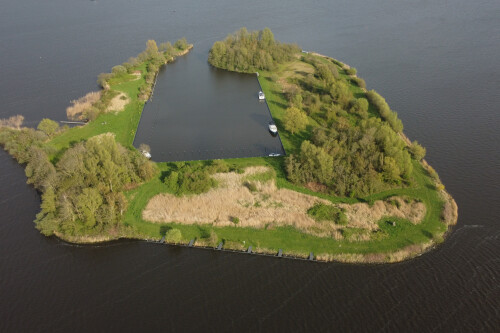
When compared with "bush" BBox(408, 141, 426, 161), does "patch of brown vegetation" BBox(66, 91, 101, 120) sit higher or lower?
higher

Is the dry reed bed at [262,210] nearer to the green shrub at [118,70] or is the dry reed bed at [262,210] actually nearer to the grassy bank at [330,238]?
the grassy bank at [330,238]

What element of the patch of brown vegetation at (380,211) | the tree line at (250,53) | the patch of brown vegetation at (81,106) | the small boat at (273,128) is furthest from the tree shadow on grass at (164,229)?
the tree line at (250,53)

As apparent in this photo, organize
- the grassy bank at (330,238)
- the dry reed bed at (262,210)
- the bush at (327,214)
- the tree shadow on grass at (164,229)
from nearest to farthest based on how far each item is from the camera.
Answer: the grassy bank at (330,238)
the tree shadow on grass at (164,229)
the bush at (327,214)
the dry reed bed at (262,210)

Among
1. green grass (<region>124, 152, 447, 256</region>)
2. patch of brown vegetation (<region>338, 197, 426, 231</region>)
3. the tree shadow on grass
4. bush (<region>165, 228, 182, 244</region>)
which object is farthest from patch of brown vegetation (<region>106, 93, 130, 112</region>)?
patch of brown vegetation (<region>338, 197, 426, 231</region>)

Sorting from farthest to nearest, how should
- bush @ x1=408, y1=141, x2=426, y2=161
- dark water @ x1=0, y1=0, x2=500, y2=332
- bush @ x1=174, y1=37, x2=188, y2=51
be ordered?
bush @ x1=174, y1=37, x2=188, y2=51 < bush @ x1=408, y1=141, x2=426, y2=161 < dark water @ x1=0, y1=0, x2=500, y2=332

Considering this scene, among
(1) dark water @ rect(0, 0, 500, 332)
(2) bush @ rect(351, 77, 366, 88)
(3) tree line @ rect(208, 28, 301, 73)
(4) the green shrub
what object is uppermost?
(3) tree line @ rect(208, 28, 301, 73)

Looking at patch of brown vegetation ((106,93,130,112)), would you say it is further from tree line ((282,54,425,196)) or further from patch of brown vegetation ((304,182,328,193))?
patch of brown vegetation ((304,182,328,193))

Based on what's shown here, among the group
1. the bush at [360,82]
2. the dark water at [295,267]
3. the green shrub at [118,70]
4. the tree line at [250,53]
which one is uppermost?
the tree line at [250,53]
